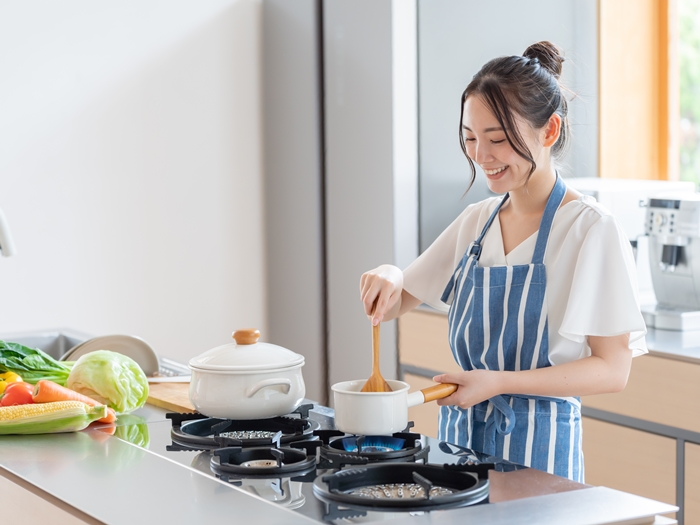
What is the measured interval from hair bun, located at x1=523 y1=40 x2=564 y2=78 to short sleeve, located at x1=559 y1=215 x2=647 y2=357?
30 cm

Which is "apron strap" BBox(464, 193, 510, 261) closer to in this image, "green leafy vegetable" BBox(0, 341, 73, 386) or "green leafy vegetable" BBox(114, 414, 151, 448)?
"green leafy vegetable" BBox(114, 414, 151, 448)

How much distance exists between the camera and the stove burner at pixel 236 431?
124 cm

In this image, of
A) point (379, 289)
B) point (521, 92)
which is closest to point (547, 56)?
point (521, 92)

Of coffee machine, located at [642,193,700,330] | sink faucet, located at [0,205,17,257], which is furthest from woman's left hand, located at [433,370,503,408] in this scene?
coffee machine, located at [642,193,700,330]

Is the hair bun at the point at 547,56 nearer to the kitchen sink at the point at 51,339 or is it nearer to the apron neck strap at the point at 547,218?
the apron neck strap at the point at 547,218

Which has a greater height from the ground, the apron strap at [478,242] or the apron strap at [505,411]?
the apron strap at [478,242]

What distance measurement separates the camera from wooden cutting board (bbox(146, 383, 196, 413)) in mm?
1603

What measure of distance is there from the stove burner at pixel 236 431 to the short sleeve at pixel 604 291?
443 mm

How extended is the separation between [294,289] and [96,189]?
35.4 inches

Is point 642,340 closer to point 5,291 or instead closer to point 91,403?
point 91,403

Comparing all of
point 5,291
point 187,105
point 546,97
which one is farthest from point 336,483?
point 187,105

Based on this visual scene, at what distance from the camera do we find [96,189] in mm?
3553

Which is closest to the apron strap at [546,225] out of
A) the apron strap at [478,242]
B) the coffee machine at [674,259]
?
the apron strap at [478,242]

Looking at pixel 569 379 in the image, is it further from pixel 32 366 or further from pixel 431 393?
pixel 32 366
